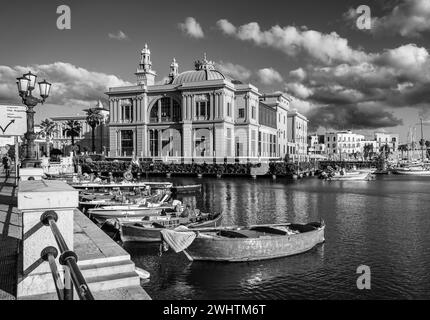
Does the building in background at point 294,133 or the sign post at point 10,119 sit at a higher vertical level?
the building in background at point 294,133

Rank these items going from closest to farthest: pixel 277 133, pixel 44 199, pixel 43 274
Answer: pixel 44 199 < pixel 43 274 < pixel 277 133

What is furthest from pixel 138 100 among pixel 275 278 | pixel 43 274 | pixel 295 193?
pixel 43 274

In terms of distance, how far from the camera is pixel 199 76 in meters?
106

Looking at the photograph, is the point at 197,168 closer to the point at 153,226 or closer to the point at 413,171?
the point at 153,226

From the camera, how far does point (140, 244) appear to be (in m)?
25.0

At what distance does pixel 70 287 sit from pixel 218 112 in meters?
91.0

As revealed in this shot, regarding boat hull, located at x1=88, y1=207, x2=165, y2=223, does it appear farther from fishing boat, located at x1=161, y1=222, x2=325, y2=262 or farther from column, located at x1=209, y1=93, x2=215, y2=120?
column, located at x1=209, y1=93, x2=215, y2=120

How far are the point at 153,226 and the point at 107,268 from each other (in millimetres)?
17088

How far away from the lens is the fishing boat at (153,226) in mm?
24953

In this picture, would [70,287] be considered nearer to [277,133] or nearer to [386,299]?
[386,299]

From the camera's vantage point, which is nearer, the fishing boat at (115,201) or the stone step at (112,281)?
the stone step at (112,281)

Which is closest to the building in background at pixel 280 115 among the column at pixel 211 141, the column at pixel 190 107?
the column at pixel 190 107

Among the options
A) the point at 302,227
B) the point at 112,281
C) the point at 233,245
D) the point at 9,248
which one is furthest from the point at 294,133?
the point at 112,281

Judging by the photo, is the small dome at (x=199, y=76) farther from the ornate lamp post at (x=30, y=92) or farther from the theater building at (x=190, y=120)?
the ornate lamp post at (x=30, y=92)
